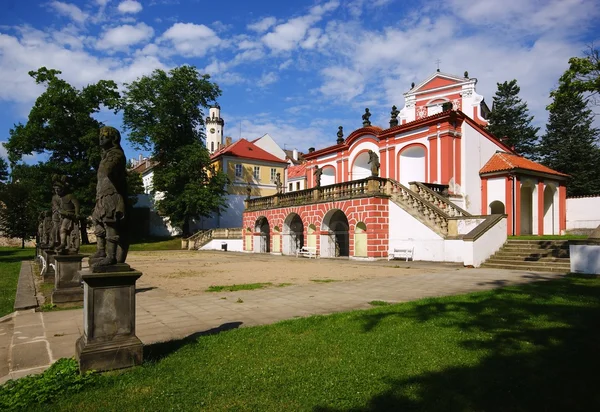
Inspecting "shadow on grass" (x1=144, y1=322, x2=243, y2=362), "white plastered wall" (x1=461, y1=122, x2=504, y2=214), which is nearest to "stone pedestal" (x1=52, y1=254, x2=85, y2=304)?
"shadow on grass" (x1=144, y1=322, x2=243, y2=362)

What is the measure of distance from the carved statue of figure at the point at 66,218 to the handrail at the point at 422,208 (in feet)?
42.3

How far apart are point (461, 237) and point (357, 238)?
18.8 feet

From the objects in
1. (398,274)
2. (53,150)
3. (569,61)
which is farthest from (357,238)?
(53,150)

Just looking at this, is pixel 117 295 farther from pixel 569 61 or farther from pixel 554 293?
pixel 569 61

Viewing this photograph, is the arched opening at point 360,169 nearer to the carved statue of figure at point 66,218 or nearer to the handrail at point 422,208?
the handrail at point 422,208

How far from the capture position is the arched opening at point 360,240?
62.8ft

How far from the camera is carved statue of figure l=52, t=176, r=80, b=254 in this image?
9102mm

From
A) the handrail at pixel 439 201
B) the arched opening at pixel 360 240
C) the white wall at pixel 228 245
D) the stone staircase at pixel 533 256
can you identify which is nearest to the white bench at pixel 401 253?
the arched opening at pixel 360 240

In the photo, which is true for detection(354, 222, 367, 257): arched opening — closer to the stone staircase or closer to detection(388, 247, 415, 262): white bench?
detection(388, 247, 415, 262): white bench

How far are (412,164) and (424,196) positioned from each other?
633 cm

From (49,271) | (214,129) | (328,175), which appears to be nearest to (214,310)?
(49,271)

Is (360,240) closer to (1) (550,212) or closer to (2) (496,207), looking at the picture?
(2) (496,207)

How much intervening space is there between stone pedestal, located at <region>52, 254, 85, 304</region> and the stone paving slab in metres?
0.77

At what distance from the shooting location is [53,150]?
1225 inches
